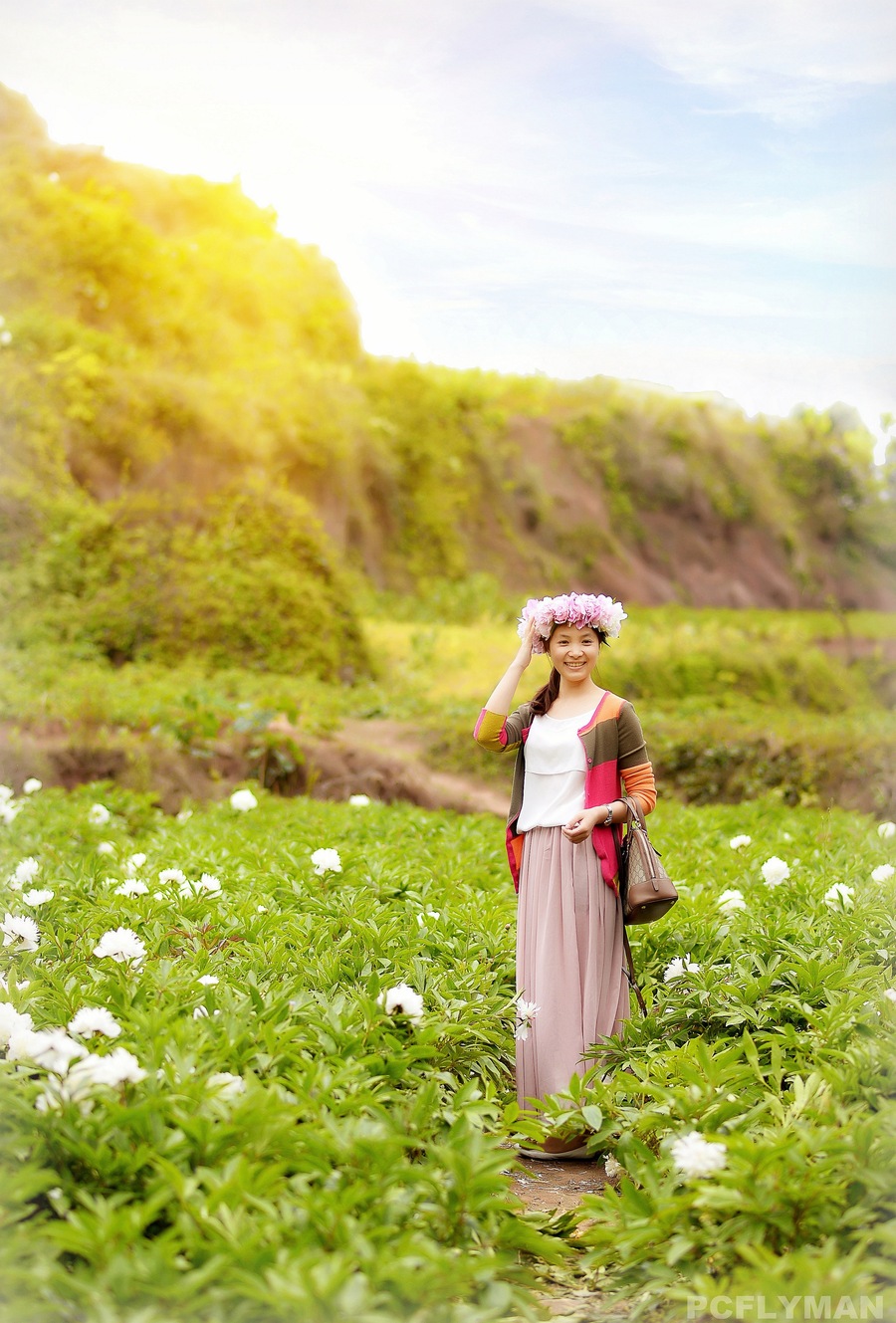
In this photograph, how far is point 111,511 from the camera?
11.5 meters

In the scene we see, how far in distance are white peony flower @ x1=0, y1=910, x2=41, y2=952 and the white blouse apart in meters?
1.28

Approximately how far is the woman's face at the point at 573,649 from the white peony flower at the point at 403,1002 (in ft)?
3.26

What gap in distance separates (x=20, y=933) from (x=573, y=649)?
1.55 meters

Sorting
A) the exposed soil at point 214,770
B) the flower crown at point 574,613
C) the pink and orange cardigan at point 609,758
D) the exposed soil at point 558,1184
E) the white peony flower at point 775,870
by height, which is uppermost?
the flower crown at point 574,613

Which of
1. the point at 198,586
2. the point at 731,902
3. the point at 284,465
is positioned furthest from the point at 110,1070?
the point at 284,465

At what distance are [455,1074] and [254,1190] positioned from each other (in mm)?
1142

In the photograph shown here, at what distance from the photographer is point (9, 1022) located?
225 cm

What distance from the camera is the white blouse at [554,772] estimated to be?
10.1ft

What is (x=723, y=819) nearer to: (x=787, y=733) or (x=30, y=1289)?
(x=787, y=733)

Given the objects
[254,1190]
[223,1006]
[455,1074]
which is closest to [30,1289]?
[254,1190]

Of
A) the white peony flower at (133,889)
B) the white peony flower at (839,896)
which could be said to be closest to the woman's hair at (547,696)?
the white peony flower at (839,896)

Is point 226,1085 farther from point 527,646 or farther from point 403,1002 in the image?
point 527,646

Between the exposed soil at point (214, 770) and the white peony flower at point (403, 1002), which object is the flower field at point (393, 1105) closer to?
the white peony flower at point (403, 1002)

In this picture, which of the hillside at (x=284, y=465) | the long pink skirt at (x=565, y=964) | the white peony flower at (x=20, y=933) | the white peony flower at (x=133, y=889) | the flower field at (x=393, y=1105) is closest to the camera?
the flower field at (x=393, y=1105)
